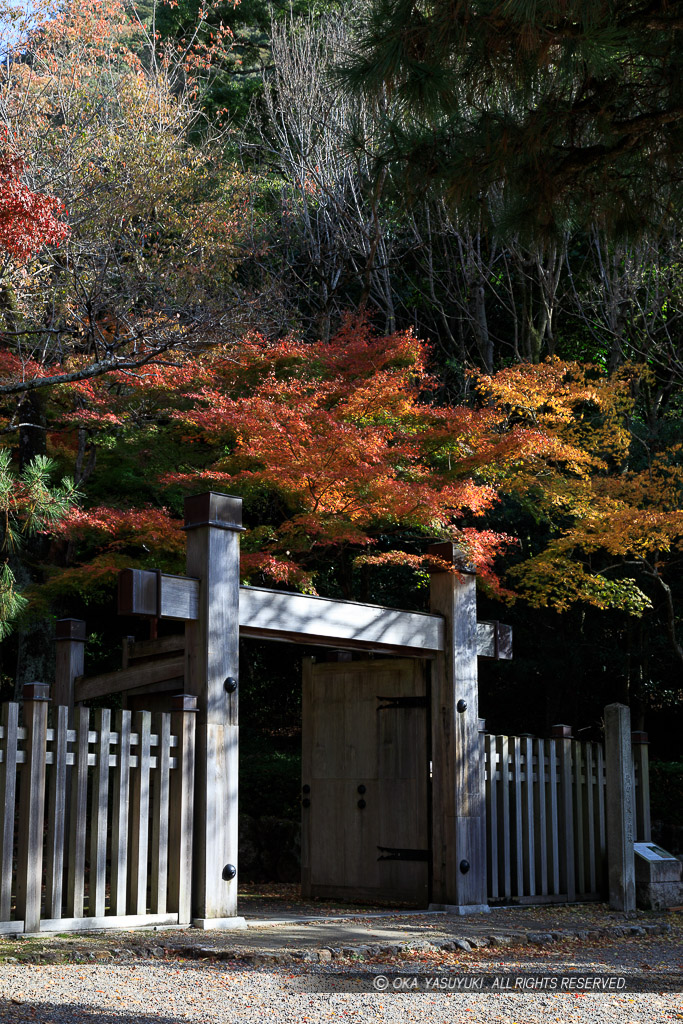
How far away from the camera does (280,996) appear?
4473mm

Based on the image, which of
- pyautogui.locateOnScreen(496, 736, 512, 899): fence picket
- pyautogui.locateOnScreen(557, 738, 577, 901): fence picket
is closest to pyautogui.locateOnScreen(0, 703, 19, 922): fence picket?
pyautogui.locateOnScreen(496, 736, 512, 899): fence picket

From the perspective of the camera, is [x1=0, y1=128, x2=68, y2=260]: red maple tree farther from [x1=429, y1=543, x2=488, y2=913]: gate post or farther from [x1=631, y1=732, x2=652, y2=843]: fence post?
[x1=631, y1=732, x2=652, y2=843]: fence post

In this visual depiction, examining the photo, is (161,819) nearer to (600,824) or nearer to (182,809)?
(182,809)

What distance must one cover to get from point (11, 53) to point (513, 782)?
11.4m

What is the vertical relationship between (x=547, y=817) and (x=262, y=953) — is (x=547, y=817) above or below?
above

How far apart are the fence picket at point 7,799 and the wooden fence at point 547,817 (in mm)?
4060

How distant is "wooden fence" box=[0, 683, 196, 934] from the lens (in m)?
5.87

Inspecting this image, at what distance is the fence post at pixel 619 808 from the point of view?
28.6 feet

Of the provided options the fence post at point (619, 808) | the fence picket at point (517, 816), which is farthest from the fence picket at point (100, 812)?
the fence post at point (619, 808)

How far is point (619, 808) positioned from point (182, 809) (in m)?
4.22

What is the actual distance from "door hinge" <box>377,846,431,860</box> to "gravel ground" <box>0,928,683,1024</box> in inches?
101

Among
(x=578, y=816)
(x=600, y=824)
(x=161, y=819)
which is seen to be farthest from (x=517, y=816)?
(x=161, y=819)

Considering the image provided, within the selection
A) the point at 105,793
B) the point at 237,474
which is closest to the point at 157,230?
the point at 237,474

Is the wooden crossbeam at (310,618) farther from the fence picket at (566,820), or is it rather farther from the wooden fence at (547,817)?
the fence picket at (566,820)
